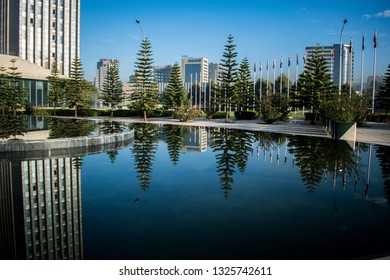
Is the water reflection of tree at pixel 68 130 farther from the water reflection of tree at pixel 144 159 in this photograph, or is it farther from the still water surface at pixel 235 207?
the still water surface at pixel 235 207

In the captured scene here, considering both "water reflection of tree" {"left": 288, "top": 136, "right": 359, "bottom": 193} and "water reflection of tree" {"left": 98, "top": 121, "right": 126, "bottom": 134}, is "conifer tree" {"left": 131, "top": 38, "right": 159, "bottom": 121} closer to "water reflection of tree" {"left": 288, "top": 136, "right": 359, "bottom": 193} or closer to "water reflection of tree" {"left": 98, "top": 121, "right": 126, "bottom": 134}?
"water reflection of tree" {"left": 98, "top": 121, "right": 126, "bottom": 134}

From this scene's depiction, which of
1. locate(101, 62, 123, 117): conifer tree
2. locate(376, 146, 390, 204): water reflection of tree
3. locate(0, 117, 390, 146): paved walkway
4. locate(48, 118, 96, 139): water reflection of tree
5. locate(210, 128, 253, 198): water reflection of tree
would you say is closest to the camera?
locate(376, 146, 390, 204): water reflection of tree

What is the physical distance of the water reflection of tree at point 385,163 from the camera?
6.97 meters

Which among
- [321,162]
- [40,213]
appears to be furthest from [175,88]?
[40,213]

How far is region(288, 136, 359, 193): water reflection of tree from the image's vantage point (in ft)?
26.2

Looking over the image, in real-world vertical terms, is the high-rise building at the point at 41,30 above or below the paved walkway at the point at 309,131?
above

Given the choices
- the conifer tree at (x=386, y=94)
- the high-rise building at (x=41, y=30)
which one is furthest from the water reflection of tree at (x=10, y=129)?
the high-rise building at (x=41, y=30)

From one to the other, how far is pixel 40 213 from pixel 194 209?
7.48ft

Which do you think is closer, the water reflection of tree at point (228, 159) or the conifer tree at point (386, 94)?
the water reflection of tree at point (228, 159)

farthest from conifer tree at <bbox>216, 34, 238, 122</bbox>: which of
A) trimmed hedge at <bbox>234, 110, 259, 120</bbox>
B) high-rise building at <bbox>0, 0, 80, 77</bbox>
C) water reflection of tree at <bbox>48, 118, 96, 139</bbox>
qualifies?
high-rise building at <bbox>0, 0, 80, 77</bbox>

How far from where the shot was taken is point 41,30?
220ft

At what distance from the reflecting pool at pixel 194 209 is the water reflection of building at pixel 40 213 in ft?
0.05

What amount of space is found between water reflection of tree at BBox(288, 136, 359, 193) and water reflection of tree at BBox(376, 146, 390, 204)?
0.67 meters
